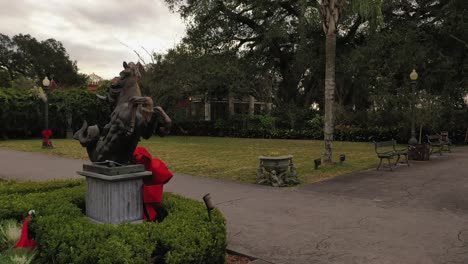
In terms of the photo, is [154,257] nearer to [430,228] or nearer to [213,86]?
[430,228]

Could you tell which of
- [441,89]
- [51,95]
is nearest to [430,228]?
[441,89]

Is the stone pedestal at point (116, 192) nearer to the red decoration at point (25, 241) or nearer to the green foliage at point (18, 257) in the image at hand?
the red decoration at point (25, 241)

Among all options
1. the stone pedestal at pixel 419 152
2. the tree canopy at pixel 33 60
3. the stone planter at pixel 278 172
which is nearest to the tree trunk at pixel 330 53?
the stone planter at pixel 278 172

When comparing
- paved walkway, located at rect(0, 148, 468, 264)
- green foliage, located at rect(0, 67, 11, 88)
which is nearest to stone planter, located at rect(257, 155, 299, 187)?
paved walkway, located at rect(0, 148, 468, 264)

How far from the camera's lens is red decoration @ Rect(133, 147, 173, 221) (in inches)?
187

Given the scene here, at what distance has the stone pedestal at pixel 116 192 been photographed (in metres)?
4.39

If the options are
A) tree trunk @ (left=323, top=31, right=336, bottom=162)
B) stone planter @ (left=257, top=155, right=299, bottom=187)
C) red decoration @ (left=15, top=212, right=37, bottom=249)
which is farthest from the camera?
tree trunk @ (left=323, top=31, right=336, bottom=162)

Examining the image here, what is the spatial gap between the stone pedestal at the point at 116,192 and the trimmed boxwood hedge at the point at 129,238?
0.80 ft

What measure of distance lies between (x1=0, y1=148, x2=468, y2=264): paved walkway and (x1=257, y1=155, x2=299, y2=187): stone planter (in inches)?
16.7

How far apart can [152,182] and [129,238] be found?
3.76ft

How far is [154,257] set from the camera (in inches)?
151

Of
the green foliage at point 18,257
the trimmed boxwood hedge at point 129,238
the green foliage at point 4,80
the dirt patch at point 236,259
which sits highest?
the green foliage at point 4,80

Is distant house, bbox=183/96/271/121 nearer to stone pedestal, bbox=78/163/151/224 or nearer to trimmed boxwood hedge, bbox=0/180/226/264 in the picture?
stone pedestal, bbox=78/163/151/224

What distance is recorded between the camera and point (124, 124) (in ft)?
14.9
